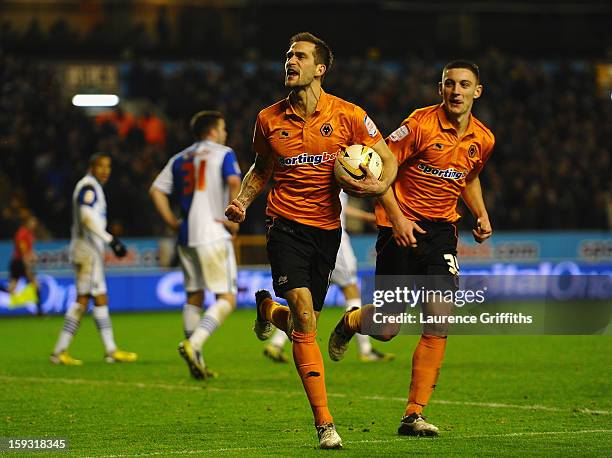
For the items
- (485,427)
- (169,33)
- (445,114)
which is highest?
(169,33)

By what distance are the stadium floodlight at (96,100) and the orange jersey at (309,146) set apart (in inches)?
818

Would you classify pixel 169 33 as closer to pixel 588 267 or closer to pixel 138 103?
pixel 138 103

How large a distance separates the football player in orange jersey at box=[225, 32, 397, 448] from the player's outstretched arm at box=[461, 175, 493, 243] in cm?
111

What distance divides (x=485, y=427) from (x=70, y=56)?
22671mm

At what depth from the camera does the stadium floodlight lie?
27.8 metres

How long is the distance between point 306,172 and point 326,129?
0.94 feet

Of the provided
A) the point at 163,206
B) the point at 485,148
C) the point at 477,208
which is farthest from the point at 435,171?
the point at 163,206

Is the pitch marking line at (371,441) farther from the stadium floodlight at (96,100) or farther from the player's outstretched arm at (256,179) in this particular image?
the stadium floodlight at (96,100)

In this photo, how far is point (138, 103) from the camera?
27.6 meters

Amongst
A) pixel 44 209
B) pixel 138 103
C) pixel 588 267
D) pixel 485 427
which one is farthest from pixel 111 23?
pixel 485 427

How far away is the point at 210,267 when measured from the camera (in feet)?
39.3

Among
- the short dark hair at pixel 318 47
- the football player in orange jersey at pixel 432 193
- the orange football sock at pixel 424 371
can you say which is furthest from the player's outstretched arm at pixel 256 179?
the orange football sock at pixel 424 371

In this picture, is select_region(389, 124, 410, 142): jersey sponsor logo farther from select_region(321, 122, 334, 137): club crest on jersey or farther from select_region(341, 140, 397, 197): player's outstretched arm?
select_region(321, 122, 334, 137): club crest on jersey

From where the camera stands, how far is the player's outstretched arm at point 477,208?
8.38 metres
